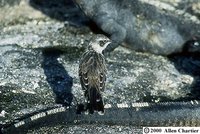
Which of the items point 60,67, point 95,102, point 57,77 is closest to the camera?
point 95,102

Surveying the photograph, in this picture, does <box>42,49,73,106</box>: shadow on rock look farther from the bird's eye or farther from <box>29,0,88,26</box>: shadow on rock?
<box>29,0,88,26</box>: shadow on rock

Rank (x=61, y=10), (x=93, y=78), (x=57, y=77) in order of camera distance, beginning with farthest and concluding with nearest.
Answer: (x=61, y=10) → (x=57, y=77) → (x=93, y=78)

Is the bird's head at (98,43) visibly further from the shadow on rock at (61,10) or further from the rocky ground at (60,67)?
the shadow on rock at (61,10)

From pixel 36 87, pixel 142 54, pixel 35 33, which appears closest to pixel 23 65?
pixel 36 87

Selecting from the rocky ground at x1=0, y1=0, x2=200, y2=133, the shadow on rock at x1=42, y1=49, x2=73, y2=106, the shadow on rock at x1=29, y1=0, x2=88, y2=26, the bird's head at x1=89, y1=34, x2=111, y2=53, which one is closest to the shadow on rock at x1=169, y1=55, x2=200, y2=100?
the rocky ground at x1=0, y1=0, x2=200, y2=133

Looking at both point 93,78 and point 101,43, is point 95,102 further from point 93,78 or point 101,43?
point 101,43

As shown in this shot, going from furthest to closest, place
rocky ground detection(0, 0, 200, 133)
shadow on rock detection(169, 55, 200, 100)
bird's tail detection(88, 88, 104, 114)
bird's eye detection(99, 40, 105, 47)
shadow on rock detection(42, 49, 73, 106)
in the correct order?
shadow on rock detection(169, 55, 200, 100)
shadow on rock detection(42, 49, 73, 106)
rocky ground detection(0, 0, 200, 133)
bird's eye detection(99, 40, 105, 47)
bird's tail detection(88, 88, 104, 114)

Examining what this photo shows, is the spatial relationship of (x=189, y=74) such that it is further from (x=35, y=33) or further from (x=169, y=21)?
(x=35, y=33)

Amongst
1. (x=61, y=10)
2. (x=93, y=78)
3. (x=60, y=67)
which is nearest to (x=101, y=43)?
(x=93, y=78)
